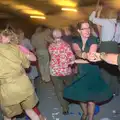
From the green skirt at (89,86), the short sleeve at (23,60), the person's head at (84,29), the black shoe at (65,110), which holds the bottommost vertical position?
the black shoe at (65,110)

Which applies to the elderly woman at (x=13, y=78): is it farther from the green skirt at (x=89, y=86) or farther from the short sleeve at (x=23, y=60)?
the green skirt at (x=89, y=86)

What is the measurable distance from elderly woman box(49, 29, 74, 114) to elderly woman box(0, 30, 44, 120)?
104cm

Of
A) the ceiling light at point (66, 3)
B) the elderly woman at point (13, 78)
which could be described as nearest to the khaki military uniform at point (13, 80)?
the elderly woman at point (13, 78)

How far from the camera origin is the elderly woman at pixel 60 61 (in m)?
5.19

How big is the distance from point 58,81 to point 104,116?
40.5 inches

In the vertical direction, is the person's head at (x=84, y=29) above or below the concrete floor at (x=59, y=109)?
above

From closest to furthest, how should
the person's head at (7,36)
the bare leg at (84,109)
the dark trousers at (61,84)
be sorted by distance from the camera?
the person's head at (7,36)
the bare leg at (84,109)
the dark trousers at (61,84)

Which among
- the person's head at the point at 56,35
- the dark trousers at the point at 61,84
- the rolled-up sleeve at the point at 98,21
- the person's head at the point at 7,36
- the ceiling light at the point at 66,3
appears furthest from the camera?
the ceiling light at the point at 66,3

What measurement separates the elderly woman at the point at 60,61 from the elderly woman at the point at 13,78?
104 cm

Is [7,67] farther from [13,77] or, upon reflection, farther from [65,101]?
[65,101]

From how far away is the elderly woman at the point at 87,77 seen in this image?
14.5 feet

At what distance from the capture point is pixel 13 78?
4.02 metres

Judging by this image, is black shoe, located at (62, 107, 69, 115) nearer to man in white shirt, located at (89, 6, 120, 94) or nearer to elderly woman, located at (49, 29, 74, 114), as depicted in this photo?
elderly woman, located at (49, 29, 74, 114)

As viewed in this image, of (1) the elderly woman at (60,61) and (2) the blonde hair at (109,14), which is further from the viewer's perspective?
(2) the blonde hair at (109,14)
